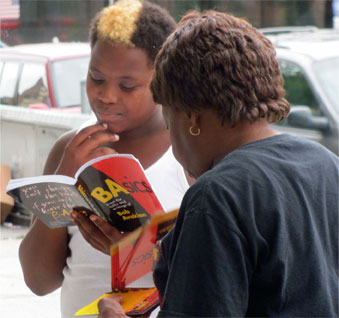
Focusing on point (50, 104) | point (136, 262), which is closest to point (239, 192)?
point (136, 262)

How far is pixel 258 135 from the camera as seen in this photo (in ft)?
4.29

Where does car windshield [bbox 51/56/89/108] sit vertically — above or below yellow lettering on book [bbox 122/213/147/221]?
below

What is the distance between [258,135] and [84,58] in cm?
628

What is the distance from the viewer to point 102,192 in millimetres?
1654

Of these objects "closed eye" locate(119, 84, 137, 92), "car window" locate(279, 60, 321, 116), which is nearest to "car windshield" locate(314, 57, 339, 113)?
"car window" locate(279, 60, 321, 116)

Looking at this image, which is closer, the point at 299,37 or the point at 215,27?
the point at 215,27

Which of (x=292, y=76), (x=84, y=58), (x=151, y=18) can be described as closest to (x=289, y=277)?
(x=151, y=18)

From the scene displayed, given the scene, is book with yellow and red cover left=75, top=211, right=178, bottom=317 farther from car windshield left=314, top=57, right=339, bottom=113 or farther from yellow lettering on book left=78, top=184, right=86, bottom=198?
car windshield left=314, top=57, right=339, bottom=113

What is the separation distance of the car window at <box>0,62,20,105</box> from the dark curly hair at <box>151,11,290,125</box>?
6130 mm

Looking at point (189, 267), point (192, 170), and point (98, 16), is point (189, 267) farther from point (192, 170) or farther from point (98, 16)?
point (98, 16)

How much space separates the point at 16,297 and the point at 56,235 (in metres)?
2.95

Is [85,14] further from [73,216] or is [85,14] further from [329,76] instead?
[73,216]

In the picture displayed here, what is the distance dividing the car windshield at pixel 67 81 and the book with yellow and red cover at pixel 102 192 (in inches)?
215

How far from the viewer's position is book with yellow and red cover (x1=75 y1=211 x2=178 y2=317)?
1544 mm
